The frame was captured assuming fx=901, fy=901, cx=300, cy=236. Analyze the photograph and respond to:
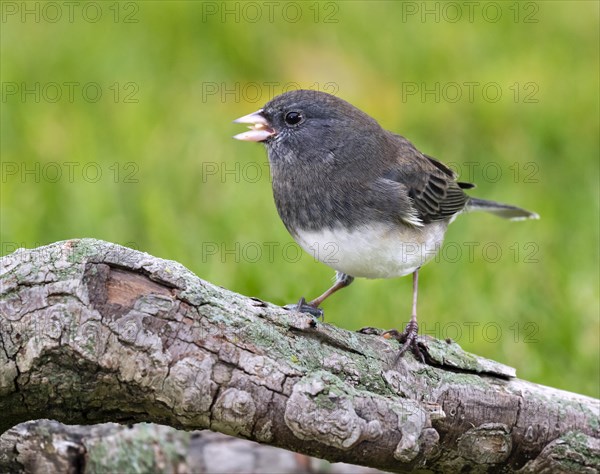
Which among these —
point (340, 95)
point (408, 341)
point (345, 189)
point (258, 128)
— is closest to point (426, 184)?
point (345, 189)

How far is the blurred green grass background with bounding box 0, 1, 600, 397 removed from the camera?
361 cm

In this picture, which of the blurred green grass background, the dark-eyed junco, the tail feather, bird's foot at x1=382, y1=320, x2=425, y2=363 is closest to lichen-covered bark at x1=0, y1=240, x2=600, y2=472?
bird's foot at x1=382, y1=320, x2=425, y2=363

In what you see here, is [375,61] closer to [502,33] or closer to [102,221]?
[502,33]

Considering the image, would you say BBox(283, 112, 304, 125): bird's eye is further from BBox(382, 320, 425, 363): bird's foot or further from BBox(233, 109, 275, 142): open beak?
BBox(382, 320, 425, 363): bird's foot

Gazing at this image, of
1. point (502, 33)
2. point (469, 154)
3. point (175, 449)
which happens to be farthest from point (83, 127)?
point (502, 33)

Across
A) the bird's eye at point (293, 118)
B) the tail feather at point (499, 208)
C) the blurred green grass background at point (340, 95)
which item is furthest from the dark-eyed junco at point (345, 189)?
the blurred green grass background at point (340, 95)

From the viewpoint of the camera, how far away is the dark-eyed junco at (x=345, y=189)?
266 cm

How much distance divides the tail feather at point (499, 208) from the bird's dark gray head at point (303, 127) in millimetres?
785

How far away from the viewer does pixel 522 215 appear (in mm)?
3775

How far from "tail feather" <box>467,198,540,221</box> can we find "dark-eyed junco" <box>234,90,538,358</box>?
46 cm

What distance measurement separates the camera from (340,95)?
487 cm

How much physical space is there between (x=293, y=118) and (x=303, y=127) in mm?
46

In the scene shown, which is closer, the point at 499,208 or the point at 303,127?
the point at 303,127

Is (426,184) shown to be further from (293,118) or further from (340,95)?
(340,95)
